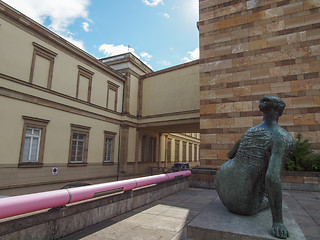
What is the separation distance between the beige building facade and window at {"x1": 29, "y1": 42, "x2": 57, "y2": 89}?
0.07 m

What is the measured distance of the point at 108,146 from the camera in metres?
20.9

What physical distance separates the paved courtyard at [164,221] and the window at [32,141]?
11177mm

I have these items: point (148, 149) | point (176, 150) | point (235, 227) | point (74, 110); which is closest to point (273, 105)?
point (235, 227)

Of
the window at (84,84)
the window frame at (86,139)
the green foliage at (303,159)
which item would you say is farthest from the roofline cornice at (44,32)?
the green foliage at (303,159)

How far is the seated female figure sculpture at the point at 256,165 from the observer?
9.85ft

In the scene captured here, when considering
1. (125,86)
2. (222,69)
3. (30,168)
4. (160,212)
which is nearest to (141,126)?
(125,86)

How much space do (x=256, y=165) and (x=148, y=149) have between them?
23030mm

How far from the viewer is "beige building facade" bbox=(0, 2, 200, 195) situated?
515 inches

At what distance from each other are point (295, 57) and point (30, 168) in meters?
16.4

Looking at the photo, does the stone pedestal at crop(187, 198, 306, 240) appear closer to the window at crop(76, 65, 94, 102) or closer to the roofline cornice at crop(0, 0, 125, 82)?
the roofline cornice at crop(0, 0, 125, 82)

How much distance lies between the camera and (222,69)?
1096 cm

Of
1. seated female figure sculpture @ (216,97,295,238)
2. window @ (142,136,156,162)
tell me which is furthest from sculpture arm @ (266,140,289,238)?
window @ (142,136,156,162)

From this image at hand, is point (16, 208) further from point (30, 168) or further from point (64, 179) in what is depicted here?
point (64, 179)

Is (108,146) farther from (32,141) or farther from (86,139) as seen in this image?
(32,141)
